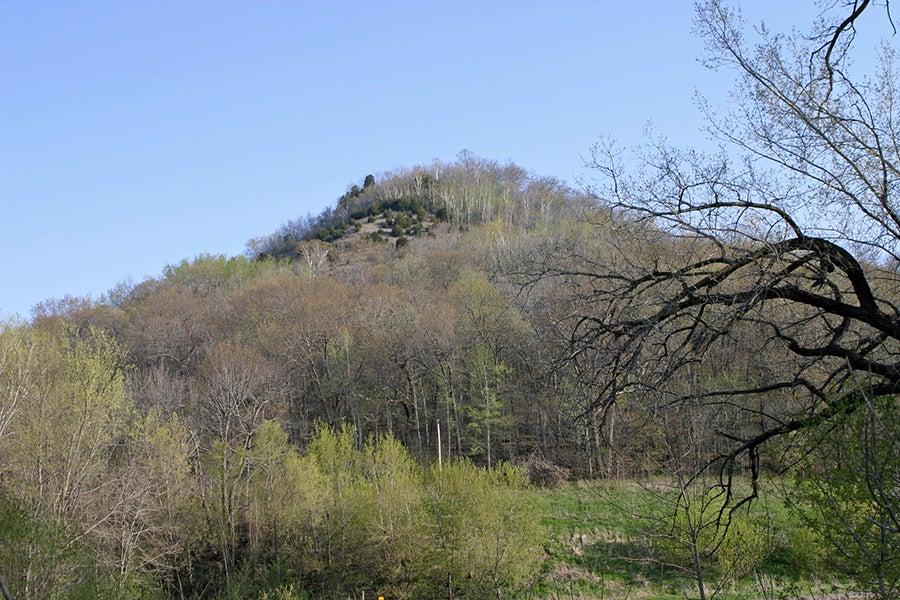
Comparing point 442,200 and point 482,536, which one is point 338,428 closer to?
point 482,536

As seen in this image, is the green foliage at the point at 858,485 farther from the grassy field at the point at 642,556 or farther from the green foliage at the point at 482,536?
the green foliage at the point at 482,536

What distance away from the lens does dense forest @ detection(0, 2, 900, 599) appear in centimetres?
470

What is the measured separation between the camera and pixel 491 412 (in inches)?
1299

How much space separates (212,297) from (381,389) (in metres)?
24.9

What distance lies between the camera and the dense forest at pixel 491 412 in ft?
15.4

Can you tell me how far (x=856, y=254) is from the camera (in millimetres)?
4801

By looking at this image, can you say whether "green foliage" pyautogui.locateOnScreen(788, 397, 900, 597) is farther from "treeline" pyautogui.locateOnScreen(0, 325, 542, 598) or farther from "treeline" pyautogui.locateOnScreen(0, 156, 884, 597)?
"treeline" pyautogui.locateOnScreen(0, 325, 542, 598)

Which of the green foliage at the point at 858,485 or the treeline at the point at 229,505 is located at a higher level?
the green foliage at the point at 858,485

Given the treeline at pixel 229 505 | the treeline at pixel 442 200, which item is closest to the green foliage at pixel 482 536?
the treeline at pixel 229 505

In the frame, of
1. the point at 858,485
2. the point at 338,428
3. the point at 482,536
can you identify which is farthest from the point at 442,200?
the point at 858,485

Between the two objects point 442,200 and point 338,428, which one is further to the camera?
point 442,200

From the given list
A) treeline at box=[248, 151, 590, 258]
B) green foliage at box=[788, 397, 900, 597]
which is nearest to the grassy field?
green foliage at box=[788, 397, 900, 597]

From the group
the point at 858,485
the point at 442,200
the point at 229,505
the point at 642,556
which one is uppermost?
the point at 442,200

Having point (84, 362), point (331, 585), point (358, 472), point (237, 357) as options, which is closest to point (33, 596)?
point (84, 362)
